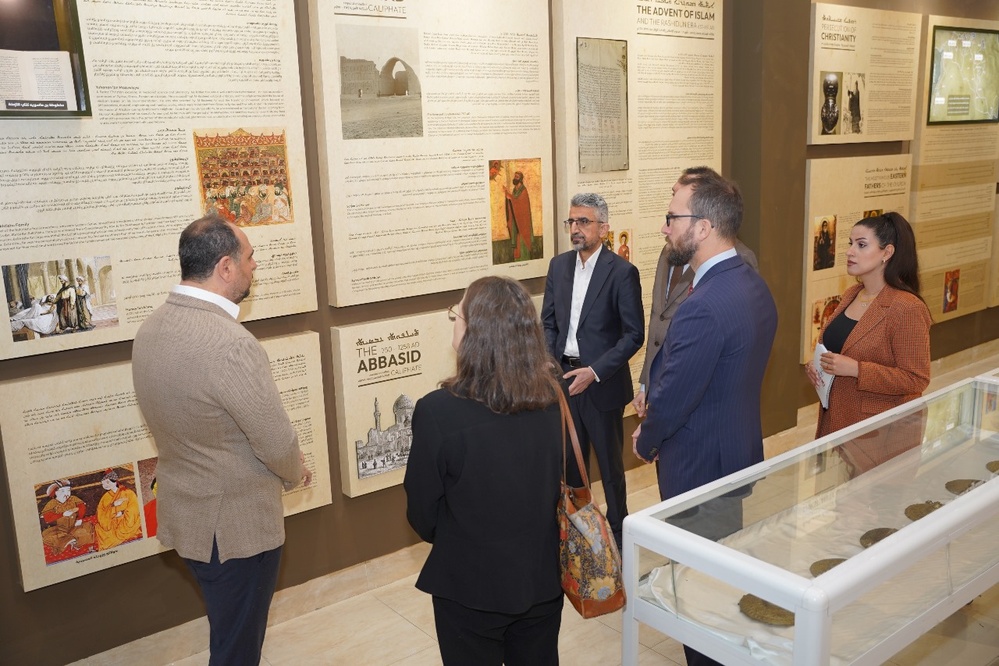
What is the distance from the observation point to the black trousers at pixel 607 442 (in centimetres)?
443

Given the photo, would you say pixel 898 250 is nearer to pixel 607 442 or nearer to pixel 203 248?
pixel 607 442

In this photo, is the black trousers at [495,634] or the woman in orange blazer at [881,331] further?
the woman in orange blazer at [881,331]

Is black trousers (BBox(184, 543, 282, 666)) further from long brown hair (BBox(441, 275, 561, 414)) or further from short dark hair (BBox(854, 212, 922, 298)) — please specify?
short dark hair (BBox(854, 212, 922, 298))

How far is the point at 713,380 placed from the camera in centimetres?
279

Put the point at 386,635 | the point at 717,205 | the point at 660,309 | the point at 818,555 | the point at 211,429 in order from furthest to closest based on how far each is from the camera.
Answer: the point at 660,309, the point at 386,635, the point at 717,205, the point at 211,429, the point at 818,555

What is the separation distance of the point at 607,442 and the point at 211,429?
247 cm

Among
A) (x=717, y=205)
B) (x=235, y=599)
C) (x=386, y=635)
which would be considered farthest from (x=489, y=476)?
(x=386, y=635)

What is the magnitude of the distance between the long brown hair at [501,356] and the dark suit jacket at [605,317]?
82.3 inches

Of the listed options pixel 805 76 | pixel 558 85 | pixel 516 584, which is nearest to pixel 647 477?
pixel 558 85

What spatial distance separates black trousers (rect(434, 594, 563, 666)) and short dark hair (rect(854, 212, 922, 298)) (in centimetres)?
221

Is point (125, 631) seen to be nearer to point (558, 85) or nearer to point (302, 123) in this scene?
point (302, 123)

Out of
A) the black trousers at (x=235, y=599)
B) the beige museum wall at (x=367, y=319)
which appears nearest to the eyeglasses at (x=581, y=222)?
the beige museum wall at (x=367, y=319)

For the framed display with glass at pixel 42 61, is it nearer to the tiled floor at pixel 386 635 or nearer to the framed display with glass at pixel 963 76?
the tiled floor at pixel 386 635

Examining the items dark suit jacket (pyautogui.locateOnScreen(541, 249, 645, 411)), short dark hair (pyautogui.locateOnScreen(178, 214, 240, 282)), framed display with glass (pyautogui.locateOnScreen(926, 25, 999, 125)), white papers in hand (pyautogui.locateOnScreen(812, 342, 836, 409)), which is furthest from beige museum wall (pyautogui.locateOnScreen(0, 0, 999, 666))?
white papers in hand (pyautogui.locateOnScreen(812, 342, 836, 409))
